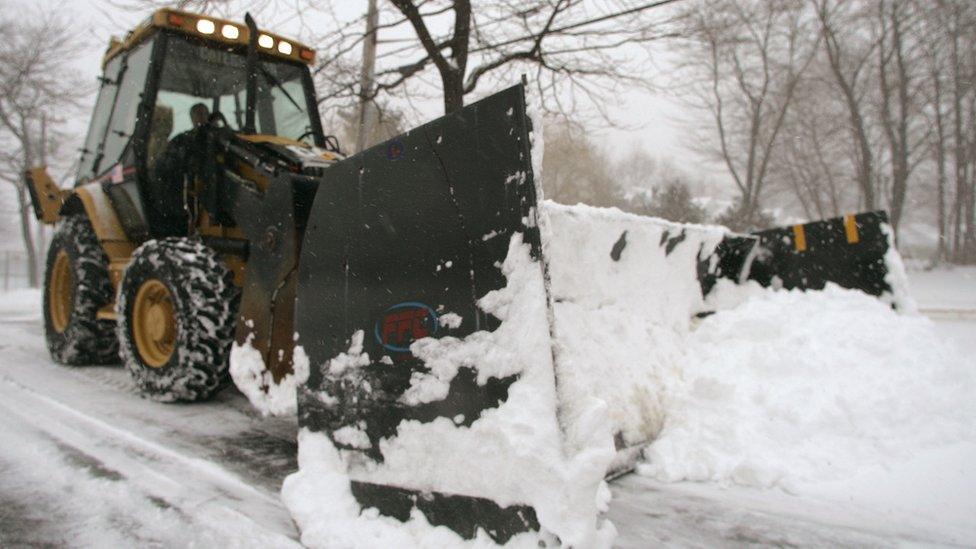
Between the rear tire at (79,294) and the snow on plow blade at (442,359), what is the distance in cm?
311

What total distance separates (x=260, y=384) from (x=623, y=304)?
5.85 feet

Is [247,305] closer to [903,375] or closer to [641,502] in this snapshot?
[641,502]

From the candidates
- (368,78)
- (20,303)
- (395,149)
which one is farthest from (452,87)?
(20,303)

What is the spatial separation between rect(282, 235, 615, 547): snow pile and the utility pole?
19.5 feet

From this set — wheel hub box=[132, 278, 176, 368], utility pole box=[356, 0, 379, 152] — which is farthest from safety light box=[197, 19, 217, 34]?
utility pole box=[356, 0, 379, 152]

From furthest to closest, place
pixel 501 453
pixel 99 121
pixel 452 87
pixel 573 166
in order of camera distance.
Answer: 1. pixel 573 166
2. pixel 452 87
3. pixel 99 121
4. pixel 501 453

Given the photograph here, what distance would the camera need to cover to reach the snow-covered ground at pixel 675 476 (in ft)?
6.69

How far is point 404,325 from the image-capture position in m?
1.95

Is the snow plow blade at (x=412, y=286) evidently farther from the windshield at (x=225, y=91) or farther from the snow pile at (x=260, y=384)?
the windshield at (x=225, y=91)

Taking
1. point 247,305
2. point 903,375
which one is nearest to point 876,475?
point 903,375

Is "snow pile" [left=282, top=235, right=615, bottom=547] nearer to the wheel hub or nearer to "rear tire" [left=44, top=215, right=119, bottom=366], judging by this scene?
the wheel hub

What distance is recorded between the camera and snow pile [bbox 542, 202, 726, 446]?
2604mm

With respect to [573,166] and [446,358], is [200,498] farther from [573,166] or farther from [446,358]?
[573,166]

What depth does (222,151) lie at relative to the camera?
3592mm
